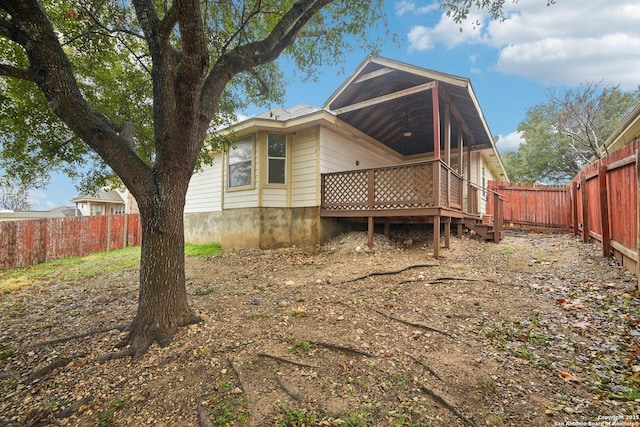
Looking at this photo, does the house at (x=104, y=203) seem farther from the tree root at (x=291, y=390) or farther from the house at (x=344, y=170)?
the tree root at (x=291, y=390)

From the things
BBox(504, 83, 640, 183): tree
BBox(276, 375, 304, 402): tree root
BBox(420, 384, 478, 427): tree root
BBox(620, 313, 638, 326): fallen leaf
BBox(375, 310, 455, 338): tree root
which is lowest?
BBox(276, 375, 304, 402): tree root

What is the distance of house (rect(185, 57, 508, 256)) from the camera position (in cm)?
717

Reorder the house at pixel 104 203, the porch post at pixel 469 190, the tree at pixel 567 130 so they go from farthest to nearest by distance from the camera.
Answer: the house at pixel 104 203, the tree at pixel 567 130, the porch post at pixel 469 190

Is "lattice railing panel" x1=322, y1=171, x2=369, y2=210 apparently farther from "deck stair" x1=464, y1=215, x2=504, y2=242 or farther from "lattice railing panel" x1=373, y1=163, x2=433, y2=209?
"deck stair" x1=464, y1=215, x2=504, y2=242

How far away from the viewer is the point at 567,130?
17.6 metres

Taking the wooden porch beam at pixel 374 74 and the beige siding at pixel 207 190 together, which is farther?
the beige siding at pixel 207 190

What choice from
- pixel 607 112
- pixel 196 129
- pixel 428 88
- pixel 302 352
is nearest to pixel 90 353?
pixel 302 352

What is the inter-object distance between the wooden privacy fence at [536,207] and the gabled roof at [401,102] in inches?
131

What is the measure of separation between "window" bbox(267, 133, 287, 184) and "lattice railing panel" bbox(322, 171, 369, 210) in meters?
1.44

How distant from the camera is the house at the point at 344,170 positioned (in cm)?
717

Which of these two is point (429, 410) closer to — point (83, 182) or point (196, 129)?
point (196, 129)

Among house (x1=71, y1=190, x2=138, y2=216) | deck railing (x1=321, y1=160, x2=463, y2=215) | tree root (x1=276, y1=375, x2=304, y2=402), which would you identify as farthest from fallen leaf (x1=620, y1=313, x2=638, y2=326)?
house (x1=71, y1=190, x2=138, y2=216)

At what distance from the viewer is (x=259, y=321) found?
12.0 feet

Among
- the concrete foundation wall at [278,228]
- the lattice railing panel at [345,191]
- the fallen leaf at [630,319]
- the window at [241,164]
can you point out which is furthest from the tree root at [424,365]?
the window at [241,164]
